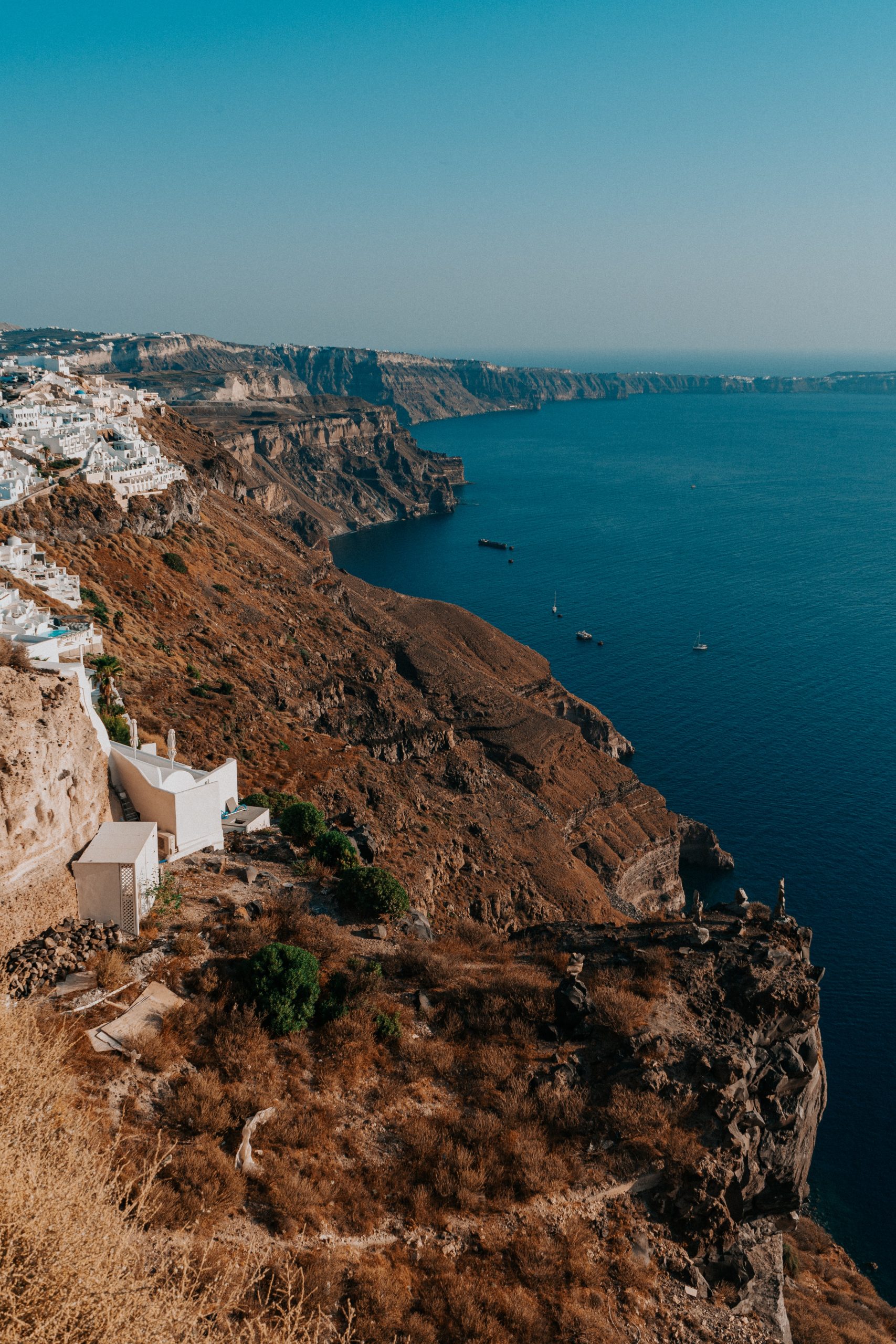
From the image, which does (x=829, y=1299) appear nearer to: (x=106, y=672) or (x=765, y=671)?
(x=106, y=672)

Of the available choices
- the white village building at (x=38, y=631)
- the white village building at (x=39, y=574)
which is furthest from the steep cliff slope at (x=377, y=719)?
the white village building at (x=38, y=631)

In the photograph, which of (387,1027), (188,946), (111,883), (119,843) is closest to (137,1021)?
(188,946)

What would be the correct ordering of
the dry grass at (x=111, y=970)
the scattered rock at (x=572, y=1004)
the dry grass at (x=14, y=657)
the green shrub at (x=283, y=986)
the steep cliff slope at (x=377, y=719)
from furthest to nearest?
the steep cliff slope at (x=377, y=719) < the dry grass at (x=14, y=657) < the scattered rock at (x=572, y=1004) < the green shrub at (x=283, y=986) < the dry grass at (x=111, y=970)

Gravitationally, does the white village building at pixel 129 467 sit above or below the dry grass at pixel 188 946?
above

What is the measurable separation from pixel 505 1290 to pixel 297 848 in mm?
18999

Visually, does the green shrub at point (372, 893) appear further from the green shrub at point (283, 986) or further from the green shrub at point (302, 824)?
the green shrub at point (283, 986)

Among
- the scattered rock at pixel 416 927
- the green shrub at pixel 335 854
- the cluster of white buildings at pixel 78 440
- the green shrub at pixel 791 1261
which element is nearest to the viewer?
the scattered rock at pixel 416 927

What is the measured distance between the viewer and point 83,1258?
35.8 ft

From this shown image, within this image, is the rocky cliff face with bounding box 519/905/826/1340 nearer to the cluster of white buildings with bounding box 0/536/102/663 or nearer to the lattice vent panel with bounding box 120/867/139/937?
the lattice vent panel with bounding box 120/867/139/937

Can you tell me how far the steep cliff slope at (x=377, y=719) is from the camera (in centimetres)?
5069

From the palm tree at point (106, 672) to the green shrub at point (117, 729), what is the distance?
1.20m

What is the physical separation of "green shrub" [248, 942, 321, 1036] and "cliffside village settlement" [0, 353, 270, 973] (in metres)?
3.76

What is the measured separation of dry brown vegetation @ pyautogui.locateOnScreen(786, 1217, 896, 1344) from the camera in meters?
25.3

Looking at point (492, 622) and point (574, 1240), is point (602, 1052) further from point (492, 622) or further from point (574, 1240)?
point (492, 622)
